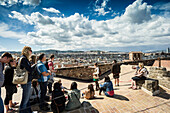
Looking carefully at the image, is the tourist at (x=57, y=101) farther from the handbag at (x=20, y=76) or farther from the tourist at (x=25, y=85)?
the handbag at (x=20, y=76)

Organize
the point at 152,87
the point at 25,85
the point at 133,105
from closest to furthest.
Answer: the point at 25,85 → the point at 133,105 → the point at 152,87

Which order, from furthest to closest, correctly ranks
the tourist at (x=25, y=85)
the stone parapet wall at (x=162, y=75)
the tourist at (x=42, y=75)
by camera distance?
the stone parapet wall at (x=162, y=75)
the tourist at (x=42, y=75)
the tourist at (x=25, y=85)

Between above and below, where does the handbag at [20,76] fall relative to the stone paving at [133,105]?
above

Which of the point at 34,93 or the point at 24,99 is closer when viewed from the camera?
the point at 24,99

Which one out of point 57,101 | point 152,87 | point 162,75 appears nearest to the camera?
point 57,101

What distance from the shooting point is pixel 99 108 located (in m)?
3.04

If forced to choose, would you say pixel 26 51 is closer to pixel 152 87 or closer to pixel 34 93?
pixel 34 93

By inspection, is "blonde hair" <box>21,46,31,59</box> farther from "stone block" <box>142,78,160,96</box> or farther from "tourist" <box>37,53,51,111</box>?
"stone block" <box>142,78,160,96</box>

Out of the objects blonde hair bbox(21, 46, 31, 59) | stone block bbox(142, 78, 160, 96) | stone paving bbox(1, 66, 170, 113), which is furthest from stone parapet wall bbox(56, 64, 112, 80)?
stone block bbox(142, 78, 160, 96)

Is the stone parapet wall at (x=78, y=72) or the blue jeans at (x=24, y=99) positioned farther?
the stone parapet wall at (x=78, y=72)

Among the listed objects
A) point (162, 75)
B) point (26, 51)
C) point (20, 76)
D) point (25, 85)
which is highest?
point (26, 51)

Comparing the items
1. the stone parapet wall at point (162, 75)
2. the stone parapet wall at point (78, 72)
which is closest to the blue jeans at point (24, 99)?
the stone parapet wall at point (162, 75)

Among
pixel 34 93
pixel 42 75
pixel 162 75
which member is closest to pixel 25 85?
pixel 42 75

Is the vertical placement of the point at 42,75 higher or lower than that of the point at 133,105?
higher
